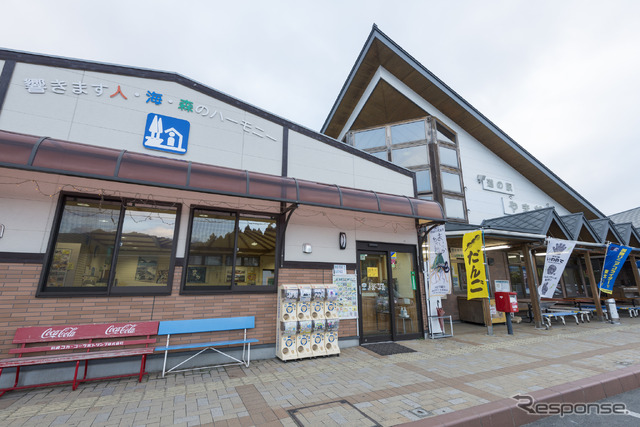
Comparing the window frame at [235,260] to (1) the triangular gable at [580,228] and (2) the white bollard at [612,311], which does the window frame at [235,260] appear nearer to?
(1) the triangular gable at [580,228]

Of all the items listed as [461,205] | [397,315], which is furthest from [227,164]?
[461,205]

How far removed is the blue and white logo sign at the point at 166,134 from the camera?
227 inches

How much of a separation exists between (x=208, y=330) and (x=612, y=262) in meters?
14.9

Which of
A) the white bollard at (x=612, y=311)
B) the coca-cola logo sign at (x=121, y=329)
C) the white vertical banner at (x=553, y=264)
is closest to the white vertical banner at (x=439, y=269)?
the white vertical banner at (x=553, y=264)

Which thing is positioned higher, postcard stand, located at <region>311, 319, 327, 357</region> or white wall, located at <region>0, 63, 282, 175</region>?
white wall, located at <region>0, 63, 282, 175</region>

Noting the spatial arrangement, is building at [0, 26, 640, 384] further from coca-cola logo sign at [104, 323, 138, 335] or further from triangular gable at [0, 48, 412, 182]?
coca-cola logo sign at [104, 323, 138, 335]

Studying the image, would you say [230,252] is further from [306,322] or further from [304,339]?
[304,339]

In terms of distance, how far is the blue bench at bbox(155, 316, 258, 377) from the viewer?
16.4 ft

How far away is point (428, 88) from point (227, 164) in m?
12.2

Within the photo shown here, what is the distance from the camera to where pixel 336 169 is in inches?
301

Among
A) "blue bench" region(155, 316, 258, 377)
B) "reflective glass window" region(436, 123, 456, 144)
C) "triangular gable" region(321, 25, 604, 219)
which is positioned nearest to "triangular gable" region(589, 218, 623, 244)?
"triangular gable" region(321, 25, 604, 219)

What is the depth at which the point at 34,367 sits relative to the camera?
14.3 feet

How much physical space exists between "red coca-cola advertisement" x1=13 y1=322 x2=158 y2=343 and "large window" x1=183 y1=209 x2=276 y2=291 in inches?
37.6

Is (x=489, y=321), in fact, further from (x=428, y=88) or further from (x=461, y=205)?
(x=428, y=88)
